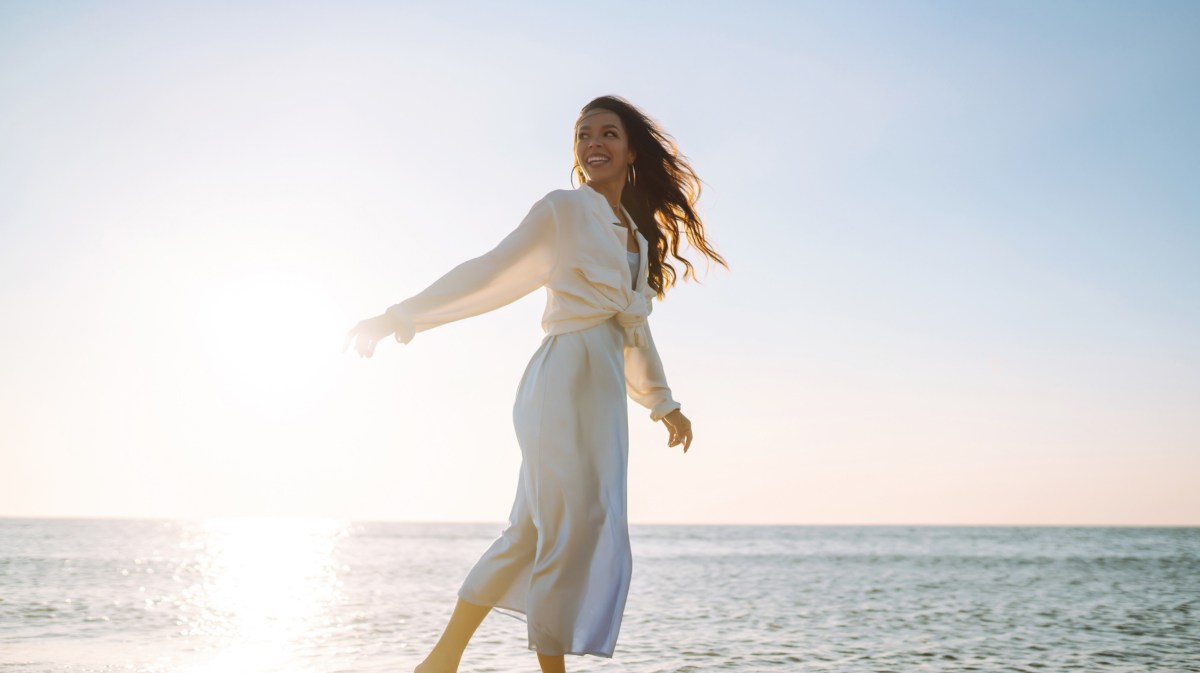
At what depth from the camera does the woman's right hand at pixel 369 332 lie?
2711mm

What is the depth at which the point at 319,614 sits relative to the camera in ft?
27.7

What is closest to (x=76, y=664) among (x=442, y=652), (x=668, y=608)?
(x=442, y=652)

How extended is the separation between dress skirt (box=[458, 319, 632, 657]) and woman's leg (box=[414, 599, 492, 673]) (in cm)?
4

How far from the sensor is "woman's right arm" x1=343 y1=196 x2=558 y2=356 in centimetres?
277

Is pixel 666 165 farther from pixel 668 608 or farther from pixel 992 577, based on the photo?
pixel 992 577

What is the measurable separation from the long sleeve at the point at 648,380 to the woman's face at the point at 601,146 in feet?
1.70

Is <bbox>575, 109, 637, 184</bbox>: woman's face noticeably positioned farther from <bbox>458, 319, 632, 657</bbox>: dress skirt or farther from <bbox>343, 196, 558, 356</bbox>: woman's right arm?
<bbox>458, 319, 632, 657</bbox>: dress skirt

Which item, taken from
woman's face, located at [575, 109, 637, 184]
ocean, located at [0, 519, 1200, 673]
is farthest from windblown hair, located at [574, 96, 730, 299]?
ocean, located at [0, 519, 1200, 673]

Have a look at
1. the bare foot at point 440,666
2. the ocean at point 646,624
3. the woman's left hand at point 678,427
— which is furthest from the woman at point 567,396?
the ocean at point 646,624

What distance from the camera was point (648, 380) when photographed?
3.30 meters

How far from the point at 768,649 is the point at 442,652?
165 inches

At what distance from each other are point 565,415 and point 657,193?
101 centimetres

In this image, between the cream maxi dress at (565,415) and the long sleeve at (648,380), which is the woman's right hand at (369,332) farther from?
the long sleeve at (648,380)

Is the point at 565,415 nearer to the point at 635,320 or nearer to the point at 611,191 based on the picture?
the point at 635,320
